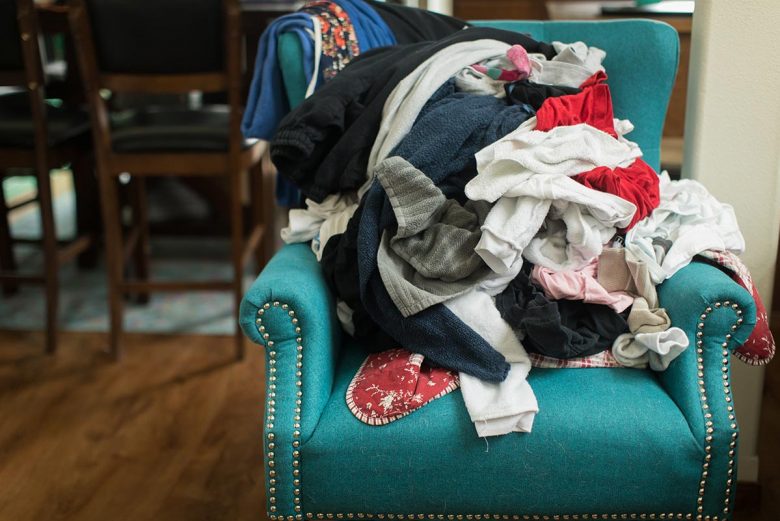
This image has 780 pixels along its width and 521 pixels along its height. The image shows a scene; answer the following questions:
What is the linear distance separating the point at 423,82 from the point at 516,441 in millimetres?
744

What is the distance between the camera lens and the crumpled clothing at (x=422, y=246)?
5.02 feet

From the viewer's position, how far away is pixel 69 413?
7.70ft

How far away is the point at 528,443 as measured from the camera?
4.70 feet

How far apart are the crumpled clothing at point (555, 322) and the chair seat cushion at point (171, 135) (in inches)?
48.7

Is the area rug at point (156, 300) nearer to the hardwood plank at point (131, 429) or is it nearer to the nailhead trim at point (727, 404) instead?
the hardwood plank at point (131, 429)

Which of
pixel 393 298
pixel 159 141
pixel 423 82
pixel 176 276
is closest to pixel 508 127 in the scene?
pixel 423 82

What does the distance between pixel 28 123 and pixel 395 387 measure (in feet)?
5.81

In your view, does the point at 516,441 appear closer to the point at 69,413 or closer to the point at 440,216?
the point at 440,216

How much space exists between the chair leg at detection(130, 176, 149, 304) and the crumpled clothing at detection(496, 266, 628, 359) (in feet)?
5.66

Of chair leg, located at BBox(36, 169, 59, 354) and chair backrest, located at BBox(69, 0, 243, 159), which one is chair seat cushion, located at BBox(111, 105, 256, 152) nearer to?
chair backrest, located at BBox(69, 0, 243, 159)

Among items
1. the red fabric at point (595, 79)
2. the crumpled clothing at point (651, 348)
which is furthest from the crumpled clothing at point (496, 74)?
the crumpled clothing at point (651, 348)

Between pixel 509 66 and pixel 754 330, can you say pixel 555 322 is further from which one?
pixel 509 66

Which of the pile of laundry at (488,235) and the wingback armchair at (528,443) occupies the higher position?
the pile of laundry at (488,235)

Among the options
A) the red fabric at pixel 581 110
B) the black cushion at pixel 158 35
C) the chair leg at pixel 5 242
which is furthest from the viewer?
the chair leg at pixel 5 242
